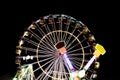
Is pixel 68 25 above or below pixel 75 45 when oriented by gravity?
above

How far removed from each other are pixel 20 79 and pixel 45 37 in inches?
81.4

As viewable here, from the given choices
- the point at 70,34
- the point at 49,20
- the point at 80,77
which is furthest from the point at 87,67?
the point at 49,20

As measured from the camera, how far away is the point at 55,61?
607 inches

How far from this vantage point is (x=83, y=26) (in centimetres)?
1622

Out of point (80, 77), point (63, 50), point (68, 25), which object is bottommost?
point (80, 77)

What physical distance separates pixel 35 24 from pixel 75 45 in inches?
75.0

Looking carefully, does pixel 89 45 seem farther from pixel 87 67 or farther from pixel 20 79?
pixel 20 79

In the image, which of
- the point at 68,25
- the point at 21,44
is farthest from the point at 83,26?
the point at 21,44

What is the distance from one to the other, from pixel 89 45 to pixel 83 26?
2.87 feet

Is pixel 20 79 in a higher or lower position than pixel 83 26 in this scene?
lower

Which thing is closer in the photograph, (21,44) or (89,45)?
(21,44)

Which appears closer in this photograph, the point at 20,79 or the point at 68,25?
the point at 20,79

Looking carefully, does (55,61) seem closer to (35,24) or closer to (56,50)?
(56,50)

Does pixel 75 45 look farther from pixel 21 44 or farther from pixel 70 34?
pixel 21 44
